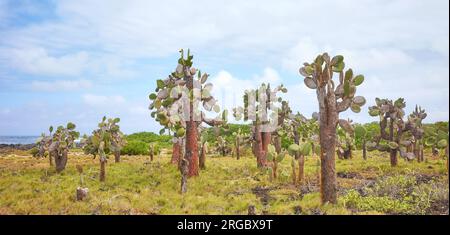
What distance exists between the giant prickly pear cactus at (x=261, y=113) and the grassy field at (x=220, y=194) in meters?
2.37

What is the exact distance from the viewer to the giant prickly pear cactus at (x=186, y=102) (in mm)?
14344

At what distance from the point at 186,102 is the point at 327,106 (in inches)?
233

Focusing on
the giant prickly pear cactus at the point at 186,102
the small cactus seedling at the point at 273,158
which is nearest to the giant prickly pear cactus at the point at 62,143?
the giant prickly pear cactus at the point at 186,102

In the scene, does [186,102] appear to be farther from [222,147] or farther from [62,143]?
[222,147]

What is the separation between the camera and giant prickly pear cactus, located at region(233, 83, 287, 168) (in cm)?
1980

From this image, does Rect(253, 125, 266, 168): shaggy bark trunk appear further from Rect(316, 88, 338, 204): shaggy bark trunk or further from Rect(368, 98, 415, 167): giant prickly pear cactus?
Rect(316, 88, 338, 204): shaggy bark trunk

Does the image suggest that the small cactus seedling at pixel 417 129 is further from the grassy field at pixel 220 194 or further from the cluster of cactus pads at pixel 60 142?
the cluster of cactus pads at pixel 60 142

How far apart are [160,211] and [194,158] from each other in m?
6.05

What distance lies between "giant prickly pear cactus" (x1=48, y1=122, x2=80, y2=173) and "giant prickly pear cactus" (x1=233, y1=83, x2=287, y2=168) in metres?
8.39

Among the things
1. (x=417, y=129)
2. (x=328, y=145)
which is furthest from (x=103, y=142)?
(x=417, y=129)

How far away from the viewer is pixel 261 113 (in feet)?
67.2

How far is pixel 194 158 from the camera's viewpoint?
16203mm
